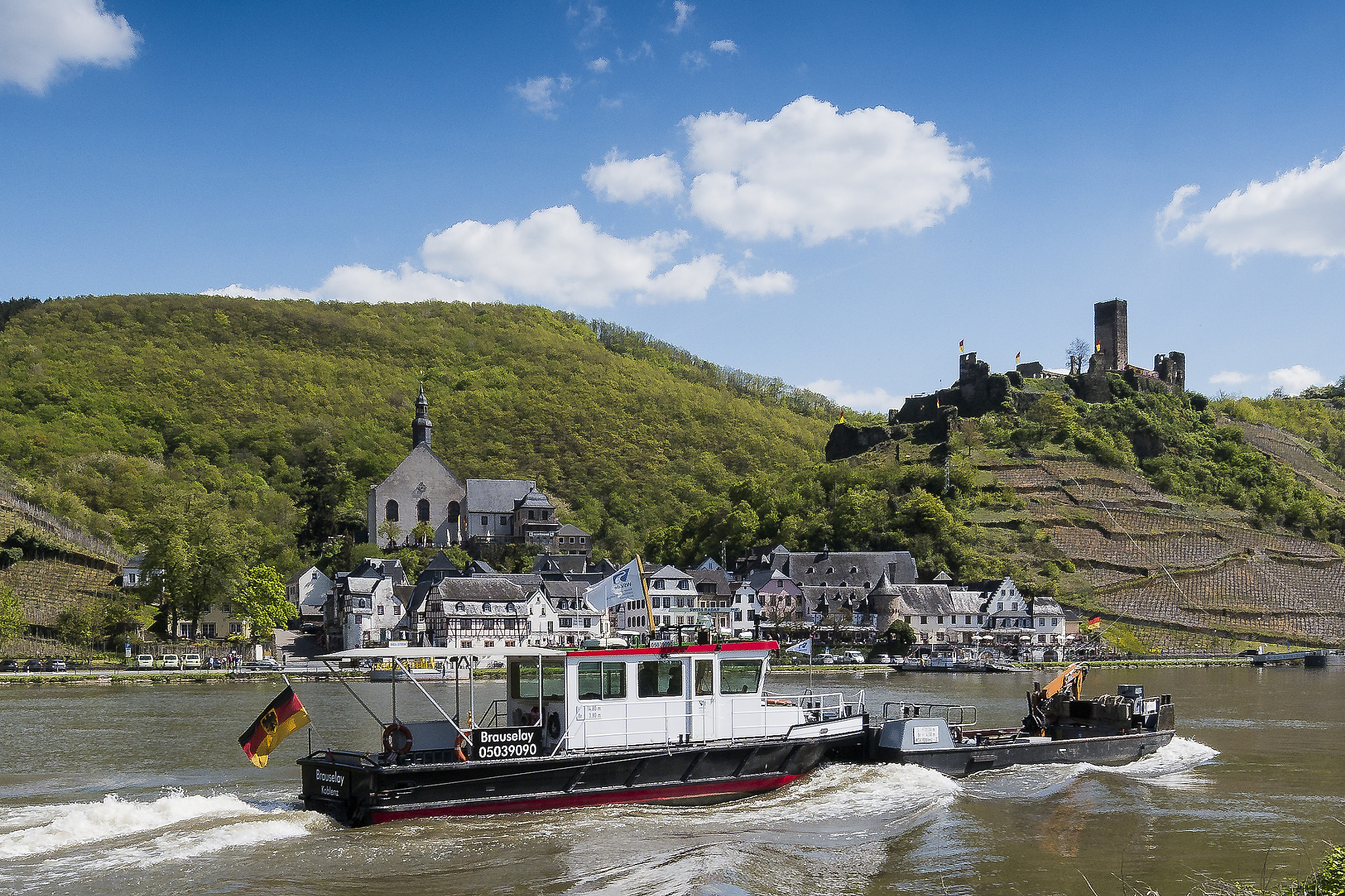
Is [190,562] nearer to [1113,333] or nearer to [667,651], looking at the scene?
[667,651]

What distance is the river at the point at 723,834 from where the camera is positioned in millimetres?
19297

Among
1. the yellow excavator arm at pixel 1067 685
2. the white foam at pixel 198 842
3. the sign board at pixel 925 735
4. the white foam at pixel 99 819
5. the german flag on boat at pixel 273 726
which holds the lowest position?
the white foam at pixel 198 842

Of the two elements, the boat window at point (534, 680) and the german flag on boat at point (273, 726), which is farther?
the boat window at point (534, 680)

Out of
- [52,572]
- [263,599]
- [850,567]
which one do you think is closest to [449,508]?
[850,567]

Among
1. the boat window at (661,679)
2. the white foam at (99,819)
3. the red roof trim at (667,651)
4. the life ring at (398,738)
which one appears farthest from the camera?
the boat window at (661,679)

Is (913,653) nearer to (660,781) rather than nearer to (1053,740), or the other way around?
(1053,740)

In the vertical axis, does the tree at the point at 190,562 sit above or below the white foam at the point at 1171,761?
above

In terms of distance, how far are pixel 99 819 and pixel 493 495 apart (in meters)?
119

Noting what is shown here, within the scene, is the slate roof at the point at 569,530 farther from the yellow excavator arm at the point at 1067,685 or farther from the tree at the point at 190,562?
the yellow excavator arm at the point at 1067,685

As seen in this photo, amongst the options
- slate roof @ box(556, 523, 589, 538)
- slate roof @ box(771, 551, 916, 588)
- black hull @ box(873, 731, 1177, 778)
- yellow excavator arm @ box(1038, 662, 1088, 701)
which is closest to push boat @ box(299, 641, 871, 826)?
black hull @ box(873, 731, 1177, 778)

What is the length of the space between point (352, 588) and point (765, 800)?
269 ft

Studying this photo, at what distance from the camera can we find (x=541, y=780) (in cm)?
2383

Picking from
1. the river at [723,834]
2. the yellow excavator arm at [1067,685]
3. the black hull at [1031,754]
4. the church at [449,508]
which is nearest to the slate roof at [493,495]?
the church at [449,508]

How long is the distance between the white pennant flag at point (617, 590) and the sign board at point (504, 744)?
4.24 meters
